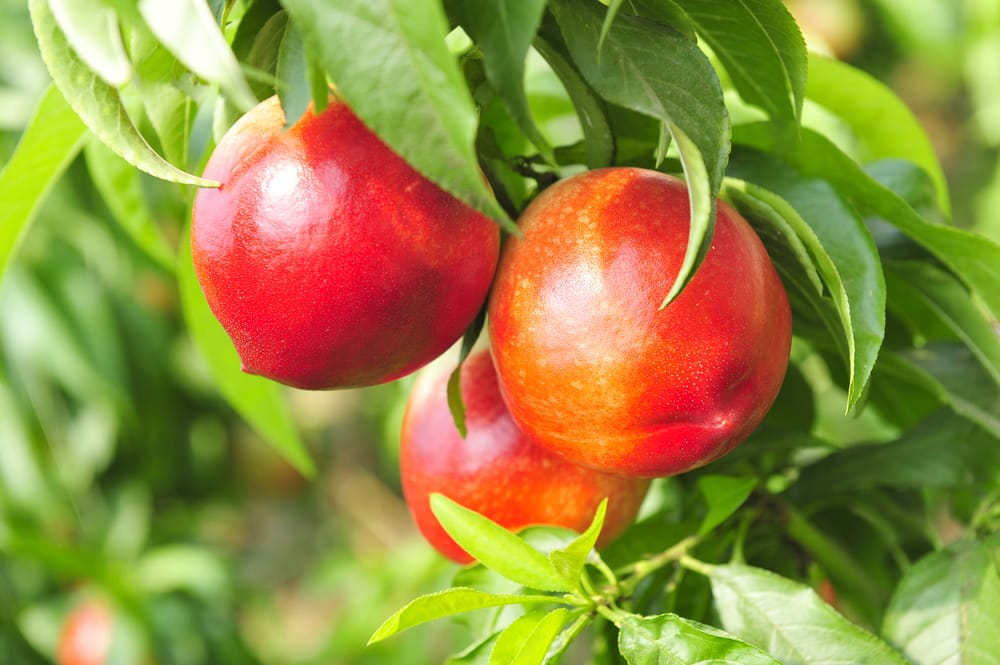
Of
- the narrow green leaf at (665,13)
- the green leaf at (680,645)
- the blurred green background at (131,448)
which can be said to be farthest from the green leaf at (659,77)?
the blurred green background at (131,448)

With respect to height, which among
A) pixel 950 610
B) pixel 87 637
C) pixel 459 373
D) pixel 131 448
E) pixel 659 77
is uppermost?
pixel 659 77

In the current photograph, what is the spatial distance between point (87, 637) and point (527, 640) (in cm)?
96

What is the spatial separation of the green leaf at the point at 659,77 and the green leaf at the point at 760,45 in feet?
0.11

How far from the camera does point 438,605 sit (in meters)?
0.35

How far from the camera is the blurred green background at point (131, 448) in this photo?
3.93 ft

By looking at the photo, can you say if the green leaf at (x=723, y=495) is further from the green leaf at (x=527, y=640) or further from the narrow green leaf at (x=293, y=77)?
the narrow green leaf at (x=293, y=77)

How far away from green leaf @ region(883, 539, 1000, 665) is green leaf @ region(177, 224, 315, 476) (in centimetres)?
34

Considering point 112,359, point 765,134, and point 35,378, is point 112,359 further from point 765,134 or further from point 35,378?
point 765,134

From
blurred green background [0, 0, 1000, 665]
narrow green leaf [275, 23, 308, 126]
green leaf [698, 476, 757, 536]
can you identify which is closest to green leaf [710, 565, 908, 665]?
green leaf [698, 476, 757, 536]

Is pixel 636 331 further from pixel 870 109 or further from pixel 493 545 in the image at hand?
pixel 870 109

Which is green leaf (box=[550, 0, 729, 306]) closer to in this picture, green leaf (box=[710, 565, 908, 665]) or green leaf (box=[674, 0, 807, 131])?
green leaf (box=[674, 0, 807, 131])

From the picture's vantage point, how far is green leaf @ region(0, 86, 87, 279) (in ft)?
1.38

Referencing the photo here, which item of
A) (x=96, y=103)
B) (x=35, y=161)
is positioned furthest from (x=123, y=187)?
(x=96, y=103)

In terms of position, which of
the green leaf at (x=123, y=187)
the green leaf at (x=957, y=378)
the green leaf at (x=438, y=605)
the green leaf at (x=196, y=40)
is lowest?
the green leaf at (x=957, y=378)
